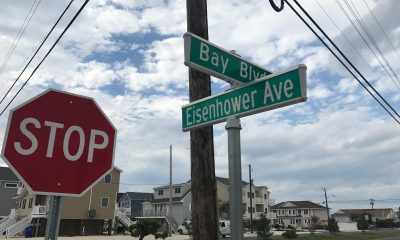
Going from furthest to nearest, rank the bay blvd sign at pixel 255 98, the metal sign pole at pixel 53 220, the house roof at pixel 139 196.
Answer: the house roof at pixel 139 196, the bay blvd sign at pixel 255 98, the metal sign pole at pixel 53 220

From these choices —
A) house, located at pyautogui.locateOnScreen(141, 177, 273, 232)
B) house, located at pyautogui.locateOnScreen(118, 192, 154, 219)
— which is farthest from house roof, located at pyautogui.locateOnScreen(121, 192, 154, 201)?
house, located at pyautogui.locateOnScreen(141, 177, 273, 232)

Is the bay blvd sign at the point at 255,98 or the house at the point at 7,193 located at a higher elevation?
the house at the point at 7,193

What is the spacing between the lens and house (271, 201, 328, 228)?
10275 centimetres

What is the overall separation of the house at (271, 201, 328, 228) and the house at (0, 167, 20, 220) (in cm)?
6332

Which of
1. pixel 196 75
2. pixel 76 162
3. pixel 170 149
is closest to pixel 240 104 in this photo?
pixel 76 162

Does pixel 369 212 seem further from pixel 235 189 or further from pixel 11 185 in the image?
pixel 235 189

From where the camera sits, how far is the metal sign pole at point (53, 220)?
288 cm

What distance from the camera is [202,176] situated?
5094 millimetres

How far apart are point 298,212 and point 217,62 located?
359ft

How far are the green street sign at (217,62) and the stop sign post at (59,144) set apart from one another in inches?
38.5

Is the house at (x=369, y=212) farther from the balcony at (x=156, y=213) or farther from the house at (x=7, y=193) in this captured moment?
the house at (x=7, y=193)

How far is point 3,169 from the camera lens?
64.7 m

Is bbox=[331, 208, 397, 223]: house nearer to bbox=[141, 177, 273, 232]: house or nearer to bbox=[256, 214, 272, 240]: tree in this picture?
bbox=[141, 177, 273, 232]: house

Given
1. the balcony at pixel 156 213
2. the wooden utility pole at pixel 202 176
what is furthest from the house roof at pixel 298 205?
the wooden utility pole at pixel 202 176
